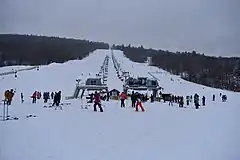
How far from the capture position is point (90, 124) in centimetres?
774

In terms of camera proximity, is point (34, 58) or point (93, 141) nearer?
point (93, 141)

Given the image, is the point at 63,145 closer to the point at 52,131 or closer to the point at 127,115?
the point at 52,131

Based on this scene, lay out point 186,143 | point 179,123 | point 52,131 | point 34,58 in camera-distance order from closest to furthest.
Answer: point 186,143, point 52,131, point 179,123, point 34,58

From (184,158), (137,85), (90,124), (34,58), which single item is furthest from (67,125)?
(34,58)

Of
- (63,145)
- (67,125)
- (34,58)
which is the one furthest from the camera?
(34,58)

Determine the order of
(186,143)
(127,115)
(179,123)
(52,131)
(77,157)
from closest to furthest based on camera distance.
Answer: (77,157), (186,143), (52,131), (179,123), (127,115)

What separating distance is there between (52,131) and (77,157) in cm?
184

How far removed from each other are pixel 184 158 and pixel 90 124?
3.08 m

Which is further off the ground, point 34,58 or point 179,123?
point 34,58

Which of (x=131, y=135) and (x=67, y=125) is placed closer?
(x=131, y=135)

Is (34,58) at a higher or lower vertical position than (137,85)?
higher

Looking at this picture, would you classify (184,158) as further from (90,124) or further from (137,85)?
(137,85)

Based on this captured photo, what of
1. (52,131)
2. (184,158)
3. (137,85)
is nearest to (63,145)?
(52,131)

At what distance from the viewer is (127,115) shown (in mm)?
9500
